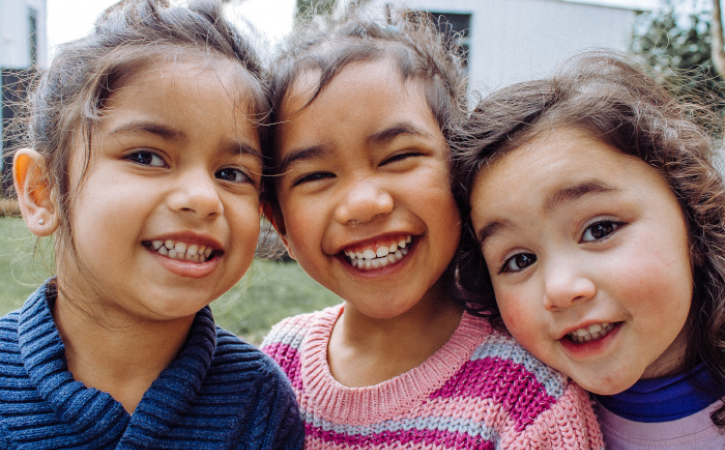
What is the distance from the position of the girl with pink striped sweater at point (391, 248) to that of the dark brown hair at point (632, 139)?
4.3 inches

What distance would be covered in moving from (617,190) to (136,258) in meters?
1.11

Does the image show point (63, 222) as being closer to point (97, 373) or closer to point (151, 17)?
point (97, 373)

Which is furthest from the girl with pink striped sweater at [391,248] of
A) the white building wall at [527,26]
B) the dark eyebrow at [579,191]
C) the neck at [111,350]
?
the white building wall at [527,26]

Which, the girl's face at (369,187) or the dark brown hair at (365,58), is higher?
the dark brown hair at (365,58)

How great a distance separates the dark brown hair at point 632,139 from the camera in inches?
53.8

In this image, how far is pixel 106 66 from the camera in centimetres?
134

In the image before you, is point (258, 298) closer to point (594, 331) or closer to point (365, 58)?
point (365, 58)

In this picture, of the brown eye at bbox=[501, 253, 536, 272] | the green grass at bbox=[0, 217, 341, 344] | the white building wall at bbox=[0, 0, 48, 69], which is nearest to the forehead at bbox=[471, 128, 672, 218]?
the brown eye at bbox=[501, 253, 536, 272]

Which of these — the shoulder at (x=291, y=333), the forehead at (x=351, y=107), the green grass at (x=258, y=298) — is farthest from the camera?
the green grass at (x=258, y=298)

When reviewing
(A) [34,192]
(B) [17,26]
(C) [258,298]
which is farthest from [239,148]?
(B) [17,26]

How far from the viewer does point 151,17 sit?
4.87 feet

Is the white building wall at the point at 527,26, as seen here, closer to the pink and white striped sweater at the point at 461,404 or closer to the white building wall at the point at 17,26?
the white building wall at the point at 17,26

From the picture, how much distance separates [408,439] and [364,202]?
0.63m

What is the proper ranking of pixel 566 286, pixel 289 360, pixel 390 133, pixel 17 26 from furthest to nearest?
1. pixel 17 26
2. pixel 289 360
3. pixel 390 133
4. pixel 566 286
